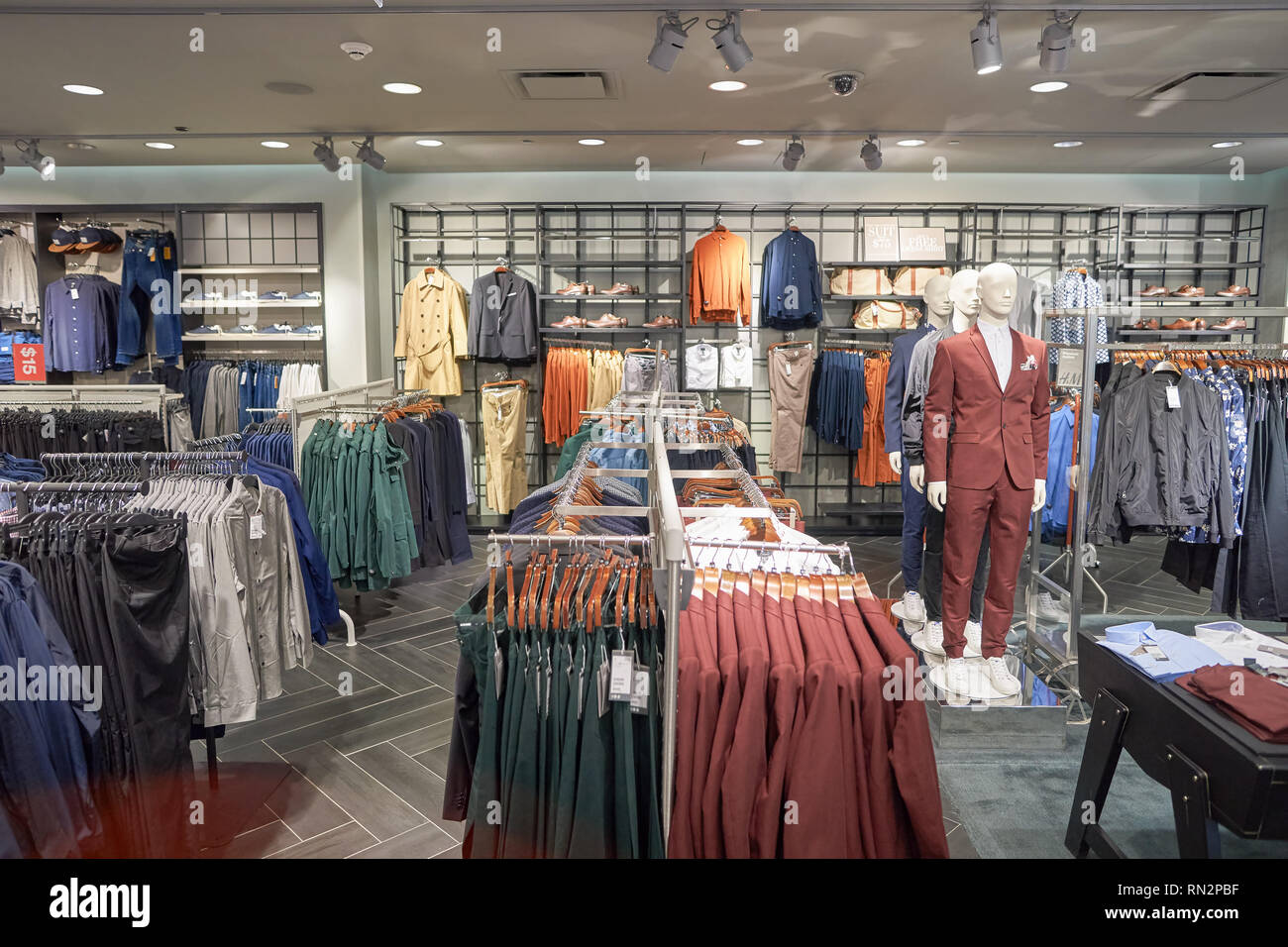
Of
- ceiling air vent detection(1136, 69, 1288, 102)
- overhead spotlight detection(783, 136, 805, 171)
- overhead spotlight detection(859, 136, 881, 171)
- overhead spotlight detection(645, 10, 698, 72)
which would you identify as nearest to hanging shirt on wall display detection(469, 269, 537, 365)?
overhead spotlight detection(783, 136, 805, 171)

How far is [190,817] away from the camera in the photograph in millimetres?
2705

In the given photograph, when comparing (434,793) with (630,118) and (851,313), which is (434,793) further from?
(851,313)

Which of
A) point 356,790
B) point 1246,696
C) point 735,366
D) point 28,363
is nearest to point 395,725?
point 356,790

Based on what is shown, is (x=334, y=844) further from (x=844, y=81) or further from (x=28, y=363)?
(x=28, y=363)

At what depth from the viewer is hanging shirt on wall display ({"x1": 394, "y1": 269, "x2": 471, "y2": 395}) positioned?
729 cm

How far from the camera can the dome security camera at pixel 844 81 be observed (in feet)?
15.3

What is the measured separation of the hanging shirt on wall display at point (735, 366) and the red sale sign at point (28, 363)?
18.7 ft

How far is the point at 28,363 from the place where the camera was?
7383 mm

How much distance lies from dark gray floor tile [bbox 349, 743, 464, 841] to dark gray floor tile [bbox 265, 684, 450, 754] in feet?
0.75

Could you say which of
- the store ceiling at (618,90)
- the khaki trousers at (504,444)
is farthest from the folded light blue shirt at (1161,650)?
the khaki trousers at (504,444)

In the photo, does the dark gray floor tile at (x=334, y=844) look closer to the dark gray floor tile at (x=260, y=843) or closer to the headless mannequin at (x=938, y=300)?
the dark gray floor tile at (x=260, y=843)

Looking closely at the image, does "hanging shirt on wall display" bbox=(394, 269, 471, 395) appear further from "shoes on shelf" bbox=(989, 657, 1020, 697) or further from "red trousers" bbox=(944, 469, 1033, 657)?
"shoes on shelf" bbox=(989, 657, 1020, 697)
